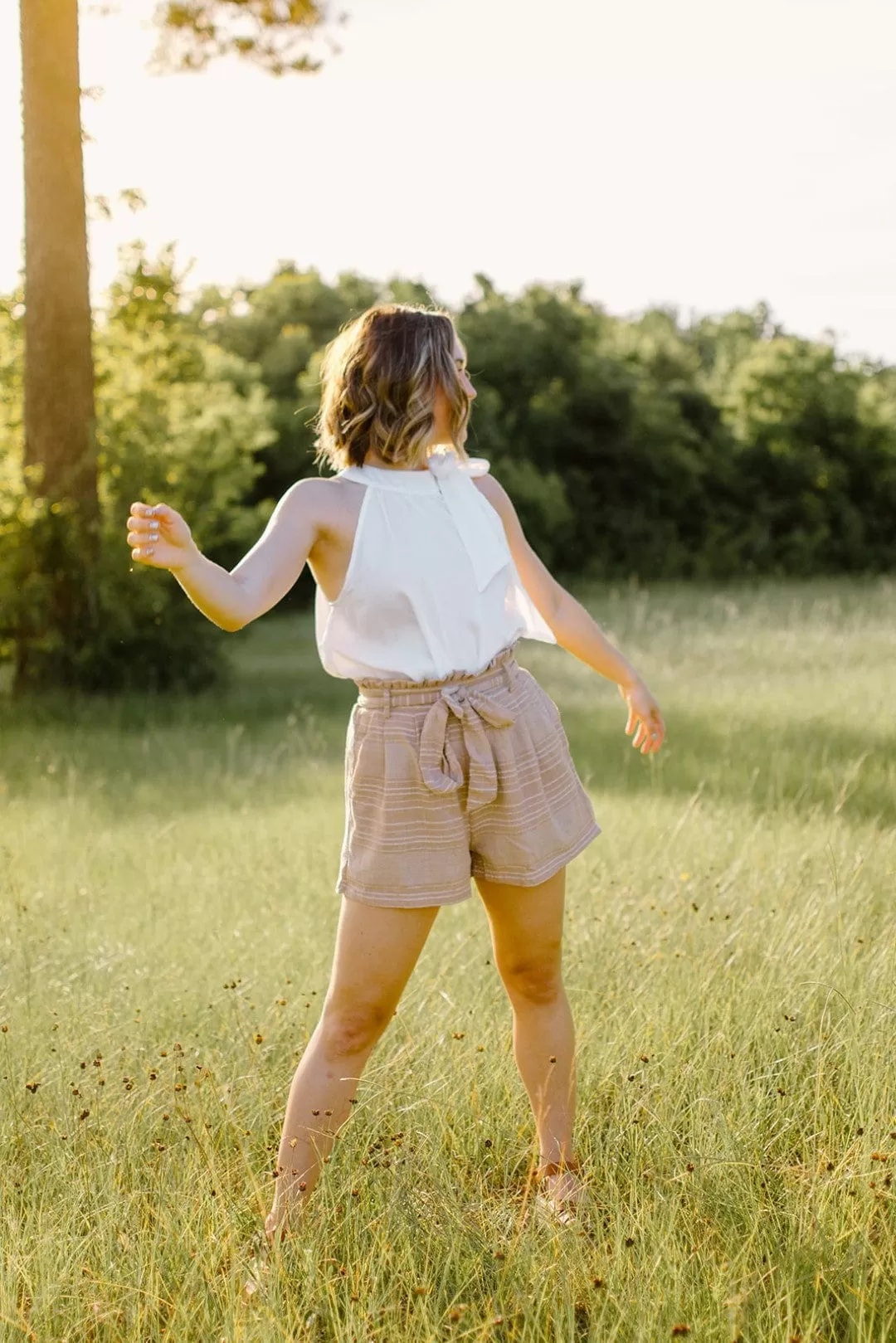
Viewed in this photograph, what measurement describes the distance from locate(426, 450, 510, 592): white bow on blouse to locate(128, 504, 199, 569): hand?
604 millimetres

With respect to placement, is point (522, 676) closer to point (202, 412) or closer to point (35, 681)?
point (35, 681)

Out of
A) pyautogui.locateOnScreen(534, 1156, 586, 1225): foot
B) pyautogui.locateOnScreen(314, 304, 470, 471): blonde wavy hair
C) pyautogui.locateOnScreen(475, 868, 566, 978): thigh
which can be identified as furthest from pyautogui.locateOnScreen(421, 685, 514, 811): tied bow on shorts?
pyautogui.locateOnScreen(534, 1156, 586, 1225): foot

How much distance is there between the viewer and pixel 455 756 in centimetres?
282

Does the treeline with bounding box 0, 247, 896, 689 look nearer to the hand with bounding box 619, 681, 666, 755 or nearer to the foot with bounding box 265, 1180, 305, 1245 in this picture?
the hand with bounding box 619, 681, 666, 755

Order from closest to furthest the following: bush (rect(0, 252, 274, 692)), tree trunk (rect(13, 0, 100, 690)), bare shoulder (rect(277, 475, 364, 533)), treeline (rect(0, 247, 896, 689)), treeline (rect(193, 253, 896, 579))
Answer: bare shoulder (rect(277, 475, 364, 533)) → tree trunk (rect(13, 0, 100, 690)) → bush (rect(0, 252, 274, 692)) → treeline (rect(0, 247, 896, 689)) → treeline (rect(193, 253, 896, 579))

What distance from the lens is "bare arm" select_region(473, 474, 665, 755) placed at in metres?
3.17

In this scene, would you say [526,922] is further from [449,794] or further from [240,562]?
[240,562]

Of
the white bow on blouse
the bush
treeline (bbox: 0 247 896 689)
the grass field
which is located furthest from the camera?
treeline (bbox: 0 247 896 689)

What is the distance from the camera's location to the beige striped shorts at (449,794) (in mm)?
2781

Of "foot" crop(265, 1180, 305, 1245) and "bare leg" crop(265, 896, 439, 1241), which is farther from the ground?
"bare leg" crop(265, 896, 439, 1241)

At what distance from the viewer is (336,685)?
43.0 ft

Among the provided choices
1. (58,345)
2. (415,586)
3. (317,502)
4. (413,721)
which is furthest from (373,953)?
(58,345)

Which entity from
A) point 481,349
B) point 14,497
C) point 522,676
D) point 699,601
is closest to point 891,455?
point 481,349

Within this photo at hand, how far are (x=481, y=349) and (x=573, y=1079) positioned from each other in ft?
82.1
